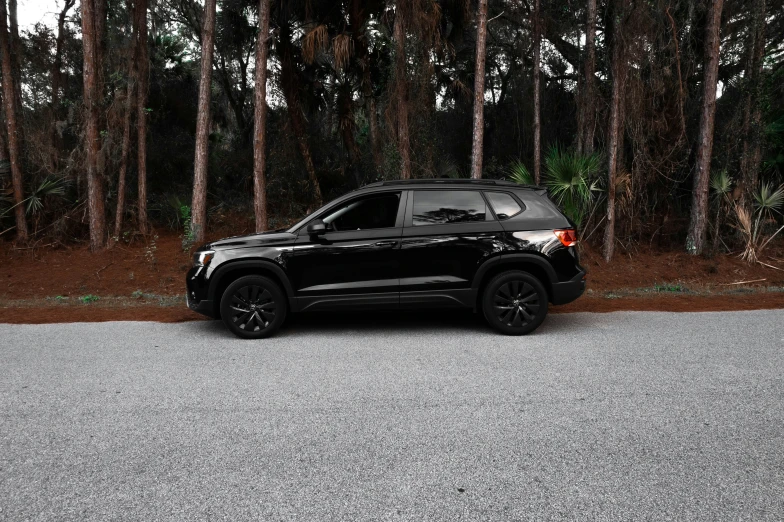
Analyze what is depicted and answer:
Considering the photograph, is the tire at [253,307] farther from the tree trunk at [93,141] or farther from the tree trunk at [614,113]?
the tree trunk at [93,141]

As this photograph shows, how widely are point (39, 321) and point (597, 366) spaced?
7.48m

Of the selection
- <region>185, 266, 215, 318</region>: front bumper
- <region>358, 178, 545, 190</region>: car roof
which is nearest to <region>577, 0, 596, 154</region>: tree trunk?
<region>358, 178, 545, 190</region>: car roof

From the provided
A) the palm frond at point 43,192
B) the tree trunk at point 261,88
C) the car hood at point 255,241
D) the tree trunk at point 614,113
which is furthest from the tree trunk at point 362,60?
the palm frond at point 43,192

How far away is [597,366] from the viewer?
218 inches

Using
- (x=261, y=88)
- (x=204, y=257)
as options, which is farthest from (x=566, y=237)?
(x=261, y=88)

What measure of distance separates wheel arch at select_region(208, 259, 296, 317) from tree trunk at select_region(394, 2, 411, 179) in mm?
6371

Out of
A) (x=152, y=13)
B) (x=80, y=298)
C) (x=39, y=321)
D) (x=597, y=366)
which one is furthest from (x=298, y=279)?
(x=152, y=13)

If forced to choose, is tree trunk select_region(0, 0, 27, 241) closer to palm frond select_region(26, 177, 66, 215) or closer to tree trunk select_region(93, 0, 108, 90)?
palm frond select_region(26, 177, 66, 215)

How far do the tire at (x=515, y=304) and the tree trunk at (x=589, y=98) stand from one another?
23.7 feet

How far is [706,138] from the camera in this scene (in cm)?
1238

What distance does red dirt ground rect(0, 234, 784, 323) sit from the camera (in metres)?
8.69

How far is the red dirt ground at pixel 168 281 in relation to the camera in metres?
8.69

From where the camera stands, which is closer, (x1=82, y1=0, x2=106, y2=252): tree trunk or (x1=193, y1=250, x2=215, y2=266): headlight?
(x1=193, y1=250, x2=215, y2=266): headlight

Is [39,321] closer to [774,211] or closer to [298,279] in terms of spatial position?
[298,279]
